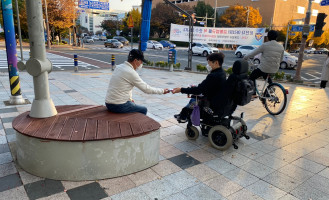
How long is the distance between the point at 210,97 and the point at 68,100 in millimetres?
4569

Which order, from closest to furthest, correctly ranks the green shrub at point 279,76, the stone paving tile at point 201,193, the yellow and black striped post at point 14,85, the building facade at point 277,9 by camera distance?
the stone paving tile at point 201,193
the yellow and black striped post at point 14,85
the green shrub at point 279,76
the building facade at point 277,9

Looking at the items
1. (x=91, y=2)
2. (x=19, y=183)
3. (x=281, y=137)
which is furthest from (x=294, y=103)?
(x=91, y=2)

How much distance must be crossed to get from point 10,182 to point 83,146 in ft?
3.35

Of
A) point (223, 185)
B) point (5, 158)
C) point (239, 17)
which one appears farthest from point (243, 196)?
point (239, 17)

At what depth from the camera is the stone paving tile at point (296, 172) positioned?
336 centimetres

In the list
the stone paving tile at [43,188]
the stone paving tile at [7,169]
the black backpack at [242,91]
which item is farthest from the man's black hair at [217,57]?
the stone paving tile at [7,169]

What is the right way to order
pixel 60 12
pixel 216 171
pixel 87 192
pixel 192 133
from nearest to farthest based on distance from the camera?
pixel 87 192 < pixel 216 171 < pixel 192 133 < pixel 60 12

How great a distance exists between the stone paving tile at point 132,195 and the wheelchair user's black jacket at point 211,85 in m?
1.78

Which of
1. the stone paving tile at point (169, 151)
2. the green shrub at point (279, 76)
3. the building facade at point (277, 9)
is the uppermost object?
the building facade at point (277, 9)

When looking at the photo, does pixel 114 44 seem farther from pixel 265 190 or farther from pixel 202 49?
pixel 265 190

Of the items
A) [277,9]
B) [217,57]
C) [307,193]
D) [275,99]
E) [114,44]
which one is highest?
[277,9]

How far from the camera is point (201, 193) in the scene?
9.60 feet

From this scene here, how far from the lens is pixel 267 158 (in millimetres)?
3912

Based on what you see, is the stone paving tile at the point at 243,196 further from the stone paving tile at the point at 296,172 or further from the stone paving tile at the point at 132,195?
the stone paving tile at the point at 132,195
